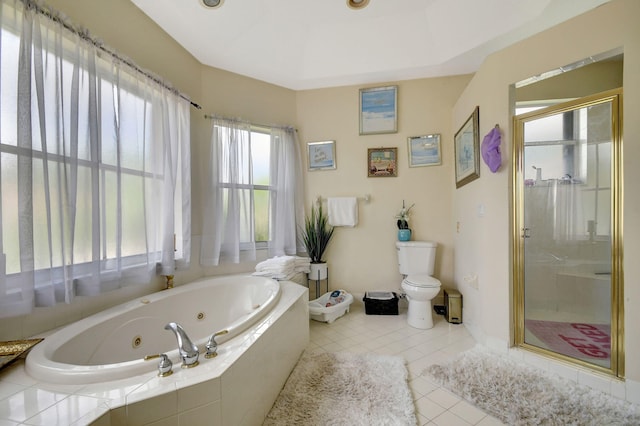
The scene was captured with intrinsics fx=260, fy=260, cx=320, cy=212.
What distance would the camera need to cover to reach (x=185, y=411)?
3.00 ft

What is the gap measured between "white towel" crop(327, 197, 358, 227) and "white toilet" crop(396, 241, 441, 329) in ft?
1.90

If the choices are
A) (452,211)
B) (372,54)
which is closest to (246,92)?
(372,54)

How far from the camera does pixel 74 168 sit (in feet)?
4.49

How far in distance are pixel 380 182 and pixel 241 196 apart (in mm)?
1570

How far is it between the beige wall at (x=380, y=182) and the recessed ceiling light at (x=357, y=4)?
86 cm

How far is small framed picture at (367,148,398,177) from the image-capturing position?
3.00 metres

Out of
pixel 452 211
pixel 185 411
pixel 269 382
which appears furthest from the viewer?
pixel 452 211

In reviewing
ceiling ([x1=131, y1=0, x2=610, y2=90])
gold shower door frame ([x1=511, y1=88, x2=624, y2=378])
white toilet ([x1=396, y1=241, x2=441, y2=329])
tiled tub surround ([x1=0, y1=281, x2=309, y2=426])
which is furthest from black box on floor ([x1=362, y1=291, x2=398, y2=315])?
ceiling ([x1=131, y1=0, x2=610, y2=90])

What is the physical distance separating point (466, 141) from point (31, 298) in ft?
A: 10.3

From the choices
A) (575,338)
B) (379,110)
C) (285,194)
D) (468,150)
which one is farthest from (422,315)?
(379,110)

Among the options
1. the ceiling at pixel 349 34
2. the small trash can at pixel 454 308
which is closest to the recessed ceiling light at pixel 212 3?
the ceiling at pixel 349 34

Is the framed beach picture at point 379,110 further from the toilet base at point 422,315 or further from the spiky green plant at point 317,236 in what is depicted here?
the toilet base at point 422,315

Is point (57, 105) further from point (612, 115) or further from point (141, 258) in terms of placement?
point (612, 115)

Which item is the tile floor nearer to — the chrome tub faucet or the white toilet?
the white toilet
